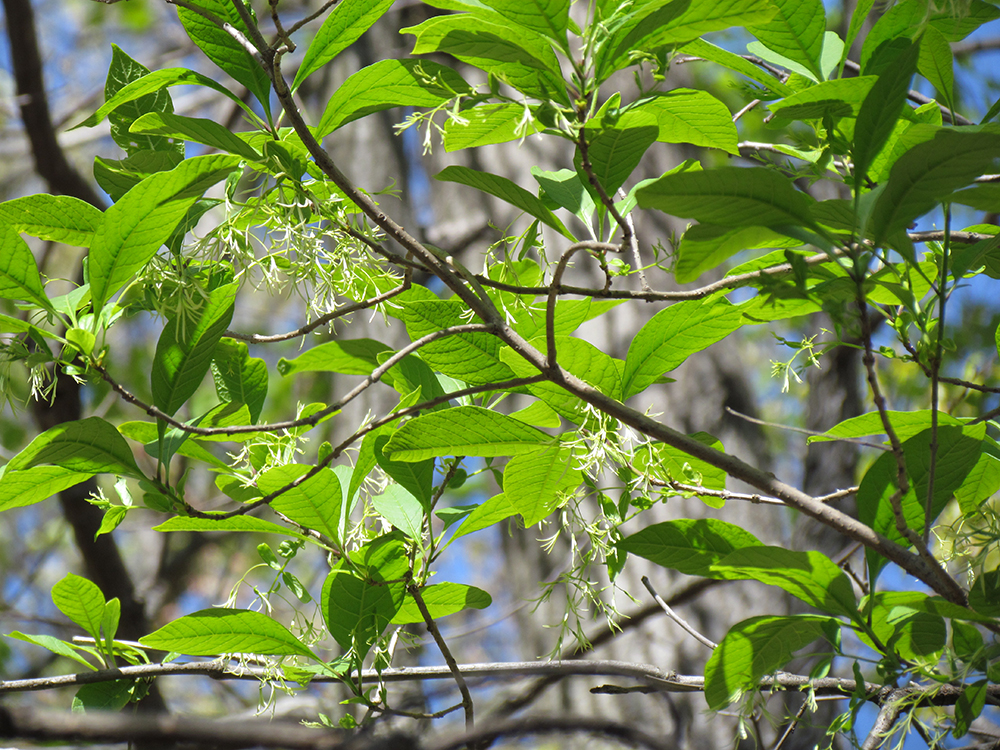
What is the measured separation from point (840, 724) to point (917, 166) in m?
0.34

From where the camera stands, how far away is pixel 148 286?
0.58m

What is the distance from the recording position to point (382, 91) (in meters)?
0.56

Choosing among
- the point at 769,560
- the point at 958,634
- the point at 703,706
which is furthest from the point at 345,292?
the point at 703,706

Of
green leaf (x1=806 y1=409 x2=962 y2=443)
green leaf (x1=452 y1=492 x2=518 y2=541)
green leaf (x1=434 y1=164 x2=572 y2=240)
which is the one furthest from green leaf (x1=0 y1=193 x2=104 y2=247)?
green leaf (x1=806 y1=409 x2=962 y2=443)

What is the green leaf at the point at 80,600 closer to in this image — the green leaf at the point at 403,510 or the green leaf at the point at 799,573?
the green leaf at the point at 403,510

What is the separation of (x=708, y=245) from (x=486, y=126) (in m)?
0.18

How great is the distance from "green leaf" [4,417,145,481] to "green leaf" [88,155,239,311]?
0.09 m

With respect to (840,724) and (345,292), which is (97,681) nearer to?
(345,292)

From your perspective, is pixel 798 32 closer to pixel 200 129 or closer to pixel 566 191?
pixel 566 191

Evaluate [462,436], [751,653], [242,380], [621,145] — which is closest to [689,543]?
[751,653]

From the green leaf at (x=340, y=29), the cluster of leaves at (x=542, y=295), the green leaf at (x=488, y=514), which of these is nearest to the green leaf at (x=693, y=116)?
the cluster of leaves at (x=542, y=295)

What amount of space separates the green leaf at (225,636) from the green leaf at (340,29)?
41 cm

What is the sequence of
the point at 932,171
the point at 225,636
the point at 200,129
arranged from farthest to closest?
the point at 225,636 → the point at 200,129 → the point at 932,171

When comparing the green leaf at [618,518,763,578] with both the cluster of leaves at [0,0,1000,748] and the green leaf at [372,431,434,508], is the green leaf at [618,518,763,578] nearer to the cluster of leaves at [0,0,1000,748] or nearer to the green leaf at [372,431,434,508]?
the cluster of leaves at [0,0,1000,748]
